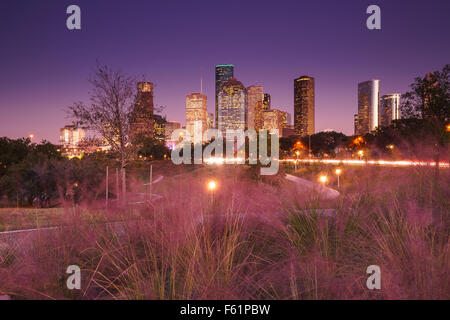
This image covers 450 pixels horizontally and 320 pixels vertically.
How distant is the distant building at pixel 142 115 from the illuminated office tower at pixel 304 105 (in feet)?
488

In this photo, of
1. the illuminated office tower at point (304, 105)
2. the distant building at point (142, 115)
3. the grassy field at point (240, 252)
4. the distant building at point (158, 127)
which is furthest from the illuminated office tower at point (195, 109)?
the grassy field at point (240, 252)

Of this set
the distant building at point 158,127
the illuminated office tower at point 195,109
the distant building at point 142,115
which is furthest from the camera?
the illuminated office tower at point 195,109

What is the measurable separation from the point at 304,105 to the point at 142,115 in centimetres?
16802

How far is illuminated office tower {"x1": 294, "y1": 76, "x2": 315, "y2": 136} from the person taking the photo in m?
160

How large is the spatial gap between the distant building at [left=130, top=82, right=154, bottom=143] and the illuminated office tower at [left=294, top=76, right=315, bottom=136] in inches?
5858

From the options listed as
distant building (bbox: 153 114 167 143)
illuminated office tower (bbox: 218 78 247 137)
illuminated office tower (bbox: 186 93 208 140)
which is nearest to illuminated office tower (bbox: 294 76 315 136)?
illuminated office tower (bbox: 218 78 247 137)

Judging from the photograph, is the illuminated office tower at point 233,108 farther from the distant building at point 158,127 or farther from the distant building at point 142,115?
the distant building at point 142,115

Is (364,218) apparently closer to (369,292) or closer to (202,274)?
(369,292)

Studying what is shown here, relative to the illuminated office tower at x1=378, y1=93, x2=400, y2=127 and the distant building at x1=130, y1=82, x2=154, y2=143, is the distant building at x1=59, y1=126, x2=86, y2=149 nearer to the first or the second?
the distant building at x1=130, y1=82, x2=154, y2=143

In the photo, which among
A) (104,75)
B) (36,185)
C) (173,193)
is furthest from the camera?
(36,185)

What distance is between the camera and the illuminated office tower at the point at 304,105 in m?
160
